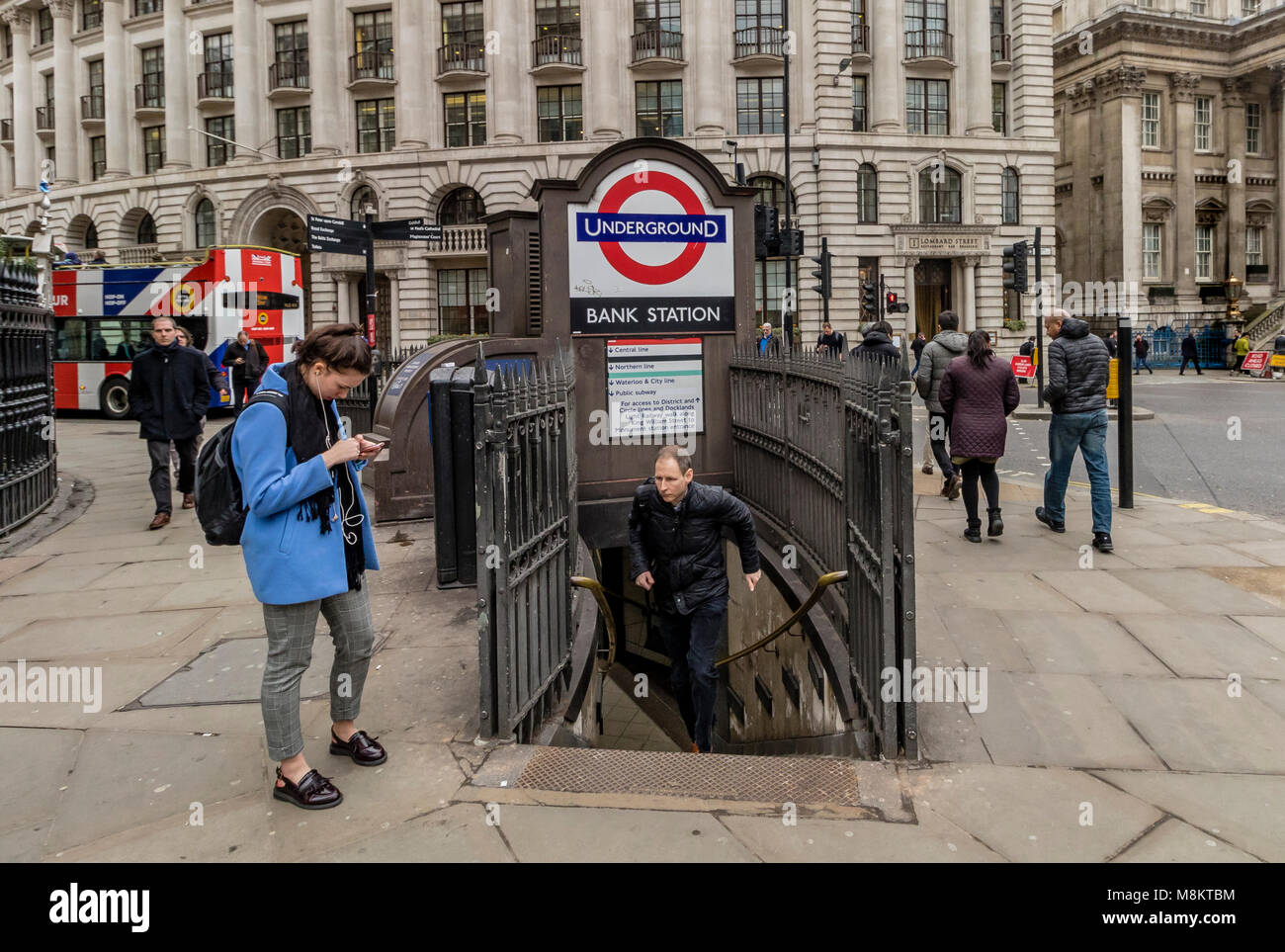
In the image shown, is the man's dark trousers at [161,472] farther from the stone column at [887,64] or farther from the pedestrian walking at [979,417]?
the stone column at [887,64]

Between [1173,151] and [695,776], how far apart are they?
5010 centimetres

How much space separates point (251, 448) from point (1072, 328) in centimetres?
651

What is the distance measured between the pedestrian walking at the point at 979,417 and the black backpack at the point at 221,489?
5.83m

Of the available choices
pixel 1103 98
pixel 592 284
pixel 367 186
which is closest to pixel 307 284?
pixel 367 186

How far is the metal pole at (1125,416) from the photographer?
27.5ft

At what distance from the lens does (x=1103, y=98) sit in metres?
44.1

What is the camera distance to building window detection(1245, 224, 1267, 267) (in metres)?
46.3

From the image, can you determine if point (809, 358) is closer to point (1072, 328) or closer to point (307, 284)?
point (1072, 328)

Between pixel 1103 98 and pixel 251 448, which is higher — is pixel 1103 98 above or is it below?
above

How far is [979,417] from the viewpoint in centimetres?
764

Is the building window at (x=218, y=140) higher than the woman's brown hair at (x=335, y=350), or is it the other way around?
the building window at (x=218, y=140)

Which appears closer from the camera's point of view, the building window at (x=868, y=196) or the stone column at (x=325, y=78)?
the building window at (x=868, y=196)

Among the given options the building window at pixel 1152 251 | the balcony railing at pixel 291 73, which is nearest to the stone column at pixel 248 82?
the balcony railing at pixel 291 73

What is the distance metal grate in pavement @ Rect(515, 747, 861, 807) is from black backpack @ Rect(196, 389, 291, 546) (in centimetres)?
138
